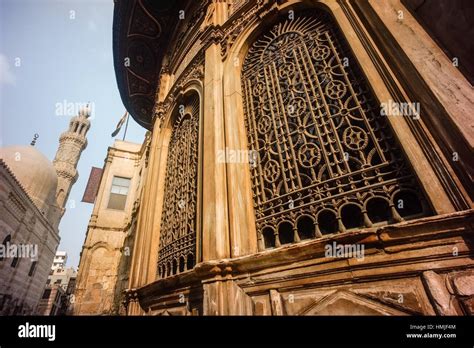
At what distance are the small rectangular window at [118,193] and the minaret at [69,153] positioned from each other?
63.4 ft

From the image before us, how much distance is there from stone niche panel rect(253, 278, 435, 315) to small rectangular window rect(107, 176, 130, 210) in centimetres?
1308

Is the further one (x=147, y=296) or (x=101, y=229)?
(x=101, y=229)

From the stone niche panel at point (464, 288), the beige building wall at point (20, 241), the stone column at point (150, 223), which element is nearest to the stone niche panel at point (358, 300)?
the stone niche panel at point (464, 288)

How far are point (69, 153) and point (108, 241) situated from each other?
25.1m

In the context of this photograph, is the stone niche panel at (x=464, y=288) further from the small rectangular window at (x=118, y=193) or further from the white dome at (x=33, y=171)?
the white dome at (x=33, y=171)

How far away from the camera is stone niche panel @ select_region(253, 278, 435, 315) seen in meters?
1.57

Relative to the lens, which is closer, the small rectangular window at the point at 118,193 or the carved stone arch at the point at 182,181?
the carved stone arch at the point at 182,181

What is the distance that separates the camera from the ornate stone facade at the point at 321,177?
65.8 inches

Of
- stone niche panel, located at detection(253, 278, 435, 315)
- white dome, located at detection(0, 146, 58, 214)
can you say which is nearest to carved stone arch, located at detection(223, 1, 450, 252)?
stone niche panel, located at detection(253, 278, 435, 315)
